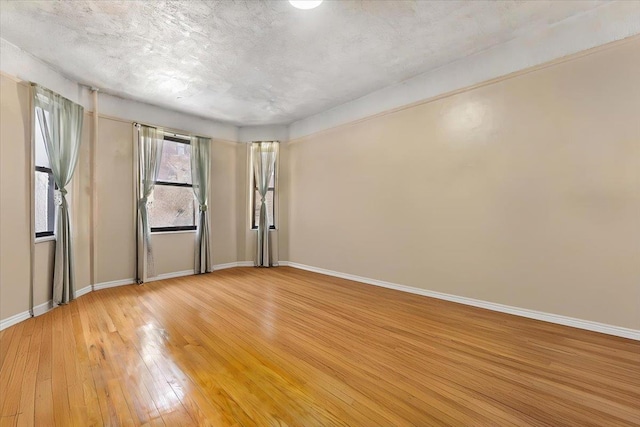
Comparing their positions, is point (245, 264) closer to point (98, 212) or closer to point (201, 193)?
point (201, 193)

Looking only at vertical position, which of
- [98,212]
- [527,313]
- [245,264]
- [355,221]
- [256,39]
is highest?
[256,39]

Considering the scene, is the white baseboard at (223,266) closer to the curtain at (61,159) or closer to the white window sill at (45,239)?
the curtain at (61,159)

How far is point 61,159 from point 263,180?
10.5 feet

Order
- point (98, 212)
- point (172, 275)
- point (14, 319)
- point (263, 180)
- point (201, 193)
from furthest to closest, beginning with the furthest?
point (263, 180), point (201, 193), point (172, 275), point (98, 212), point (14, 319)

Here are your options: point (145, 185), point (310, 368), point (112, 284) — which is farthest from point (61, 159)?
point (310, 368)

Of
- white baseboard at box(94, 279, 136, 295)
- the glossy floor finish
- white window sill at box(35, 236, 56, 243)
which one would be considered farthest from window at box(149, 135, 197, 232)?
the glossy floor finish

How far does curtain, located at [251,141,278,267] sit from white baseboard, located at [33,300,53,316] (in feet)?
10.6

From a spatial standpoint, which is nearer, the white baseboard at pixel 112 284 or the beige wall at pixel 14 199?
the beige wall at pixel 14 199

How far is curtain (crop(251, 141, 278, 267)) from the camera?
5883mm

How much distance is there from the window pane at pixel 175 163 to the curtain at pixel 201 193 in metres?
0.15

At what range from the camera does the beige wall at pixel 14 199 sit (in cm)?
282

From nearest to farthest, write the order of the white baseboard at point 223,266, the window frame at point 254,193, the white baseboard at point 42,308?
the white baseboard at point 42,308 < the white baseboard at point 223,266 < the window frame at point 254,193

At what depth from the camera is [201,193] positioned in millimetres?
5266

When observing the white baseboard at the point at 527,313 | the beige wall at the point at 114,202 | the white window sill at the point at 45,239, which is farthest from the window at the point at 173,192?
the white baseboard at the point at 527,313
